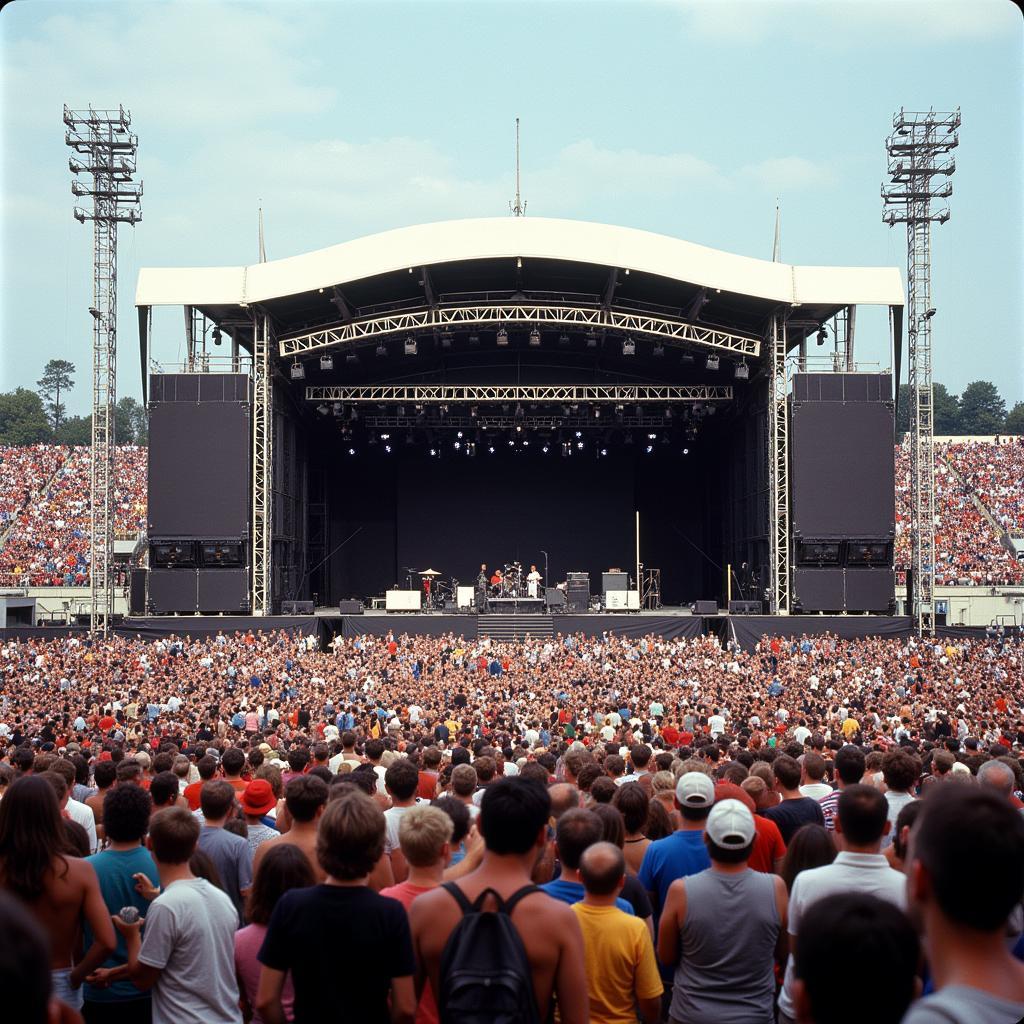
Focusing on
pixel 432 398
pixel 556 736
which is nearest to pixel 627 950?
pixel 556 736

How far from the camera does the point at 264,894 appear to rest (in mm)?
4207

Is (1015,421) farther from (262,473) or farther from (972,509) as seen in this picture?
(262,473)

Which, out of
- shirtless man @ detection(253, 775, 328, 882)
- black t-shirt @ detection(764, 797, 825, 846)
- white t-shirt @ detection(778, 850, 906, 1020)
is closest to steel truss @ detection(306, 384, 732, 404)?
black t-shirt @ detection(764, 797, 825, 846)

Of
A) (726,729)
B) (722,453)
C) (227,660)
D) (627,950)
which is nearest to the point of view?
(627,950)


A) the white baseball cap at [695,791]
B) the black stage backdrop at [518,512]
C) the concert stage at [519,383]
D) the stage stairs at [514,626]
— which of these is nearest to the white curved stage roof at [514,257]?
the concert stage at [519,383]

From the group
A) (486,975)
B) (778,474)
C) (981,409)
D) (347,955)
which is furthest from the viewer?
(981,409)

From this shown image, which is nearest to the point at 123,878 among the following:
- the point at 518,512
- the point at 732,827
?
the point at 732,827

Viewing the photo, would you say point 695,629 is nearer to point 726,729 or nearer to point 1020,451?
point 726,729

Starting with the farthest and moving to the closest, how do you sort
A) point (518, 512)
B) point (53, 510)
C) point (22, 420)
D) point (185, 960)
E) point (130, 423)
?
point (130, 423) < point (22, 420) < point (53, 510) < point (518, 512) < point (185, 960)

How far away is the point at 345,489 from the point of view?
4241 cm

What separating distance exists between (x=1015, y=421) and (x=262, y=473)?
85.2 m

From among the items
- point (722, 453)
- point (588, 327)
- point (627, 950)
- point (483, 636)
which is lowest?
point (483, 636)

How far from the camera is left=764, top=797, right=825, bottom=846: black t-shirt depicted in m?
6.27

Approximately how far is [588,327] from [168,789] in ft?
86.9
